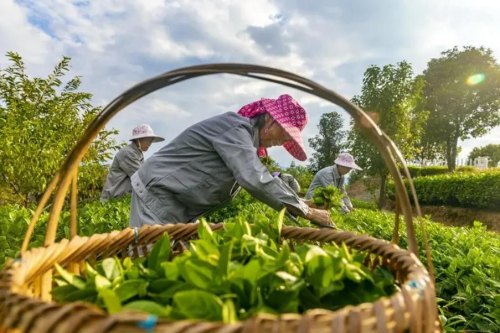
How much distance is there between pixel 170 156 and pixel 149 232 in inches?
50.6

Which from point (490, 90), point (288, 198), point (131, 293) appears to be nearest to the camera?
point (131, 293)

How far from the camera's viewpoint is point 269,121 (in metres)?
2.85

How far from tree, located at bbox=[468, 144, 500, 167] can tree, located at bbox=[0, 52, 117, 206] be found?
45121 mm

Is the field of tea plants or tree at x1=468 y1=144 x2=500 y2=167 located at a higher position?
tree at x1=468 y1=144 x2=500 y2=167

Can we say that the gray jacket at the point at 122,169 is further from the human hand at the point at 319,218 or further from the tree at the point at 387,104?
the tree at the point at 387,104

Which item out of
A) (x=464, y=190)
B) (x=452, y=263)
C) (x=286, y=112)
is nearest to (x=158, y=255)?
(x=286, y=112)

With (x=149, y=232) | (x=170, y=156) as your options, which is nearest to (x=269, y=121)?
(x=170, y=156)

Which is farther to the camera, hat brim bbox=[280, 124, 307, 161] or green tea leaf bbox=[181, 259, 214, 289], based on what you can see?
hat brim bbox=[280, 124, 307, 161]

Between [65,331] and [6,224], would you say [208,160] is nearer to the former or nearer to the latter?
[65,331]

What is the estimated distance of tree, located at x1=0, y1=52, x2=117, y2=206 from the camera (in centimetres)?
793

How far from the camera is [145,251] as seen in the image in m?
1.68

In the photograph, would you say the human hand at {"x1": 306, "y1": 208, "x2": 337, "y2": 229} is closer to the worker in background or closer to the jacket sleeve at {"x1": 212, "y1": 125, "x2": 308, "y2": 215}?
the jacket sleeve at {"x1": 212, "y1": 125, "x2": 308, "y2": 215}

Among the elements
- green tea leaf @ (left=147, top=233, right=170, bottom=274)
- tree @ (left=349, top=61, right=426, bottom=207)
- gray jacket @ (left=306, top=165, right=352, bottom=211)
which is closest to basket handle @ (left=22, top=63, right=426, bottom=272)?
green tea leaf @ (left=147, top=233, right=170, bottom=274)

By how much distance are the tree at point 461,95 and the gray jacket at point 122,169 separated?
109 ft
